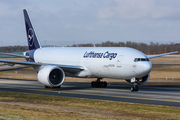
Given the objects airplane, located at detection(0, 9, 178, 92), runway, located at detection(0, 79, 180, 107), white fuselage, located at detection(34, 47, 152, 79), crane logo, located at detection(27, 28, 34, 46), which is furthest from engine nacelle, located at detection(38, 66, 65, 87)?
crane logo, located at detection(27, 28, 34, 46)

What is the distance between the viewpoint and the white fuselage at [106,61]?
1049 inches

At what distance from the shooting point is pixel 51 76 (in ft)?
99.0

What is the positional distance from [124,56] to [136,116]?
12.8m

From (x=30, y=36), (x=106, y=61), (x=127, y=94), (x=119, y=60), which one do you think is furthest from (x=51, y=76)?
(x=30, y=36)

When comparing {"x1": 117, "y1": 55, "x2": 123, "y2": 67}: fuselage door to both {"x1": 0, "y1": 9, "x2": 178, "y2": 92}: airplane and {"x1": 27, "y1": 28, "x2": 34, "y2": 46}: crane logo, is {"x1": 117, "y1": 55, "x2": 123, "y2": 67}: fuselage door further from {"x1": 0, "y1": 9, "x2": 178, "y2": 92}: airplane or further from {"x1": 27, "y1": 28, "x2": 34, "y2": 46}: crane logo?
{"x1": 27, "y1": 28, "x2": 34, "y2": 46}: crane logo

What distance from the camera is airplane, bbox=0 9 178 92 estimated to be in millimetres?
26844

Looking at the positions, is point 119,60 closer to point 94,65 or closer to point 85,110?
point 94,65

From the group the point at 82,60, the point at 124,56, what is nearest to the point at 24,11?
the point at 82,60

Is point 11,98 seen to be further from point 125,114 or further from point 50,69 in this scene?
point 125,114

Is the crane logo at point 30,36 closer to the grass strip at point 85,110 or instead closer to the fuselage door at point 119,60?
the fuselage door at point 119,60

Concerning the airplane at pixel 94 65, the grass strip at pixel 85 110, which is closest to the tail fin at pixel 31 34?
the airplane at pixel 94 65

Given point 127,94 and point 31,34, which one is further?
point 31,34

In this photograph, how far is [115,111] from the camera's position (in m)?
16.9

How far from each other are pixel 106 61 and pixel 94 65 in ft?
5.69
